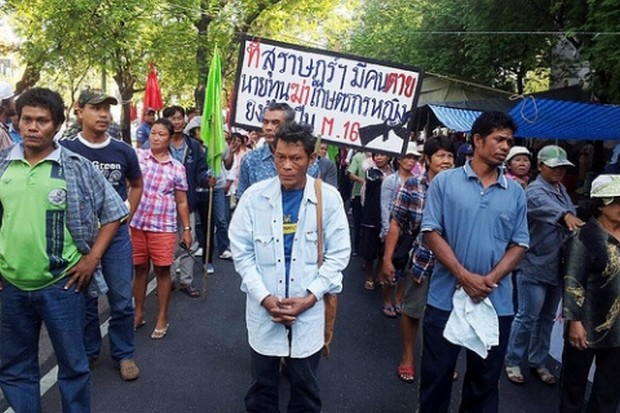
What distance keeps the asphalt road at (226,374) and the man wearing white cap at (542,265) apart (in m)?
0.24

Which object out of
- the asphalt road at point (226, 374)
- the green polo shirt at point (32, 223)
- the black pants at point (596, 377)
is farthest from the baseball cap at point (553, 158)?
the green polo shirt at point (32, 223)

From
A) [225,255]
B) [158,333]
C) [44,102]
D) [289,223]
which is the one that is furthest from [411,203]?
[225,255]

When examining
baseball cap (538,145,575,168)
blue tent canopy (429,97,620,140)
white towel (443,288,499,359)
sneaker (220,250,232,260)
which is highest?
blue tent canopy (429,97,620,140)

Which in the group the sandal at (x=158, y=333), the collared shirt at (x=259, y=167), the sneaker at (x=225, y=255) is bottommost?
the sneaker at (x=225, y=255)

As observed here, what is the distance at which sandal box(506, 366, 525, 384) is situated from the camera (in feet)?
13.5

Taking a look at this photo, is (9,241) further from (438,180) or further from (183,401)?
(438,180)

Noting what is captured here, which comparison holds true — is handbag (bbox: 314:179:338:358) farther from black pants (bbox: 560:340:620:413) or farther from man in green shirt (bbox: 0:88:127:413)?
black pants (bbox: 560:340:620:413)

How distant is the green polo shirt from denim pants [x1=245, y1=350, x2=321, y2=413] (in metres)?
1.11

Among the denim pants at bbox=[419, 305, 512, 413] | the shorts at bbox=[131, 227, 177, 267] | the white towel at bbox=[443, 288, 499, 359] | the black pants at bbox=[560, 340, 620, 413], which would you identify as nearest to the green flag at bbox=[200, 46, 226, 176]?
the shorts at bbox=[131, 227, 177, 267]

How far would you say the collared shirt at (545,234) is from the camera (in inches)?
155

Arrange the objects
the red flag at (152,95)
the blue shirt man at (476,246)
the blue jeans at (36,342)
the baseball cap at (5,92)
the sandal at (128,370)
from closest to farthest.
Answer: the blue jeans at (36,342)
the blue shirt man at (476,246)
the sandal at (128,370)
the baseball cap at (5,92)
the red flag at (152,95)

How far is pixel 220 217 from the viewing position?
23.8 ft

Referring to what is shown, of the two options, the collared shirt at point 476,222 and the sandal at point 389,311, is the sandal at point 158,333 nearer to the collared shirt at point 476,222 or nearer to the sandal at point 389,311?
the sandal at point 389,311

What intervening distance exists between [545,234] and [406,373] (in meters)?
1.43
